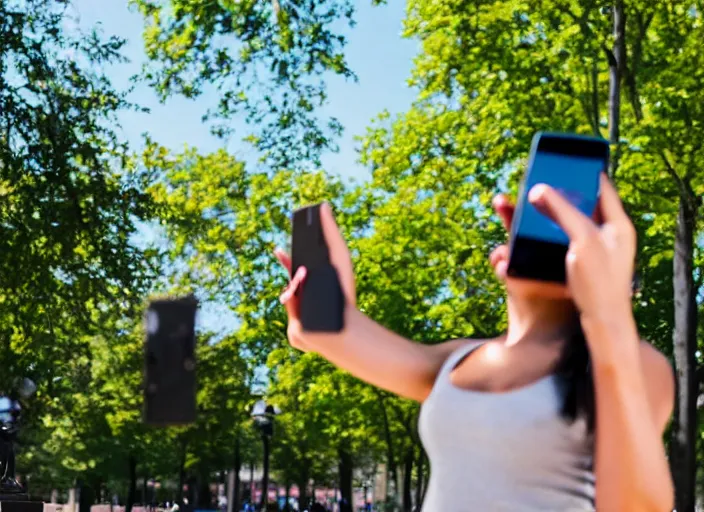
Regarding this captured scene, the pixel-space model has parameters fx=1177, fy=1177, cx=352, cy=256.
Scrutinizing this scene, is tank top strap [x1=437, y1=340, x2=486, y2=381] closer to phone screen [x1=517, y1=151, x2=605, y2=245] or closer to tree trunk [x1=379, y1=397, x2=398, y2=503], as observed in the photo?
phone screen [x1=517, y1=151, x2=605, y2=245]

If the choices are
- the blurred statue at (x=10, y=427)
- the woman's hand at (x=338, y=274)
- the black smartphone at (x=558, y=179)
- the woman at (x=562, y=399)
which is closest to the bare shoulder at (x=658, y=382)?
the woman at (x=562, y=399)

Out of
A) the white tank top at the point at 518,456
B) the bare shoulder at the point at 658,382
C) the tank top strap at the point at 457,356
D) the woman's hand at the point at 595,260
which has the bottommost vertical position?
the white tank top at the point at 518,456

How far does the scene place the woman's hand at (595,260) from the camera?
2346 millimetres

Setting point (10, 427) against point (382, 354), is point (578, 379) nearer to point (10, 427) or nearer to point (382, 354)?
point (382, 354)

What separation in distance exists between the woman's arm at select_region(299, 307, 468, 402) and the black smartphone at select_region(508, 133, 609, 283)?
544 mm

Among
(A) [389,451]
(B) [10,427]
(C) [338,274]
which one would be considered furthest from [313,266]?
(A) [389,451]

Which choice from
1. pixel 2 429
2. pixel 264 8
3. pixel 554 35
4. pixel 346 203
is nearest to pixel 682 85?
pixel 554 35

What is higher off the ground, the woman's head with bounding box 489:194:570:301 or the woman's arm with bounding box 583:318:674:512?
the woman's head with bounding box 489:194:570:301

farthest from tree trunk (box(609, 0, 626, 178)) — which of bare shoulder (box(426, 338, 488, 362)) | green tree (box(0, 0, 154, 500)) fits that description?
bare shoulder (box(426, 338, 488, 362))

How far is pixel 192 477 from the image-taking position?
56094 mm

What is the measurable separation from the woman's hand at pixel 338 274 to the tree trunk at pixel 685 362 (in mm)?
15497

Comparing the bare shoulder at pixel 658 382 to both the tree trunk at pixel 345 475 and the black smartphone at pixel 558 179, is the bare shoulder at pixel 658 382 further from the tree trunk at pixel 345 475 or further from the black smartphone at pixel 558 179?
the tree trunk at pixel 345 475

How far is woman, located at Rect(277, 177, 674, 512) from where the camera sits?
2.37 meters

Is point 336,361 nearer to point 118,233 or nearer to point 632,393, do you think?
point 632,393
